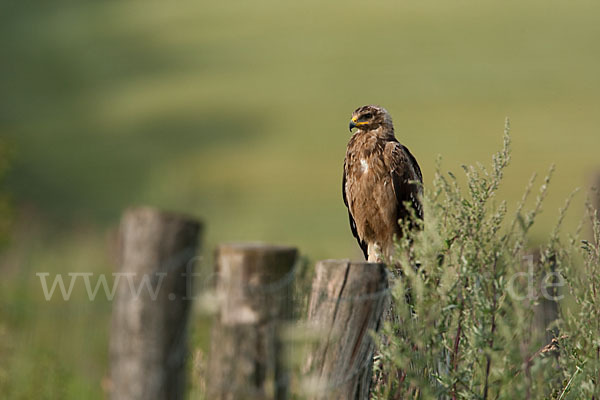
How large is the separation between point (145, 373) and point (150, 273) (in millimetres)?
294

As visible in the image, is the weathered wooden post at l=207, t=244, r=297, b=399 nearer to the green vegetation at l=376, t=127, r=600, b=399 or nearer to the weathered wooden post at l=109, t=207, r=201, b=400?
the weathered wooden post at l=109, t=207, r=201, b=400

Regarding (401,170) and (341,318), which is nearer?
(341,318)

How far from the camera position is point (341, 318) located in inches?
107

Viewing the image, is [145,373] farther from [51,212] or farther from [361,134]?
[51,212]

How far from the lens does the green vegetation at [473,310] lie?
2955mm

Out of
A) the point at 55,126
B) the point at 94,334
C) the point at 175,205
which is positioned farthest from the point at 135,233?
the point at 55,126

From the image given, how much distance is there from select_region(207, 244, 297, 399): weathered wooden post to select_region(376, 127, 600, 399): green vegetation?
68 centimetres

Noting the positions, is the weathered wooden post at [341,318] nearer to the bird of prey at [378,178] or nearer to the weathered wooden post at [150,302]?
the weathered wooden post at [150,302]

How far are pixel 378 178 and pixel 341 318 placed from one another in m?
2.54

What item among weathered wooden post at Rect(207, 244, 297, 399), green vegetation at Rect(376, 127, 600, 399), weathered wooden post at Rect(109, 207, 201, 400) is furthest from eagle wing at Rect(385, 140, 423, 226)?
weathered wooden post at Rect(109, 207, 201, 400)

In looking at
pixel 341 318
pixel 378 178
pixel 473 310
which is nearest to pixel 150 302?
pixel 341 318

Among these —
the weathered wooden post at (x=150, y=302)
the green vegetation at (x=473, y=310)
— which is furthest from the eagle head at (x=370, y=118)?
the weathered wooden post at (x=150, y=302)

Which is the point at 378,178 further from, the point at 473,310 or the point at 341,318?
the point at 341,318

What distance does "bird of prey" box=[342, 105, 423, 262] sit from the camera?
5133mm
